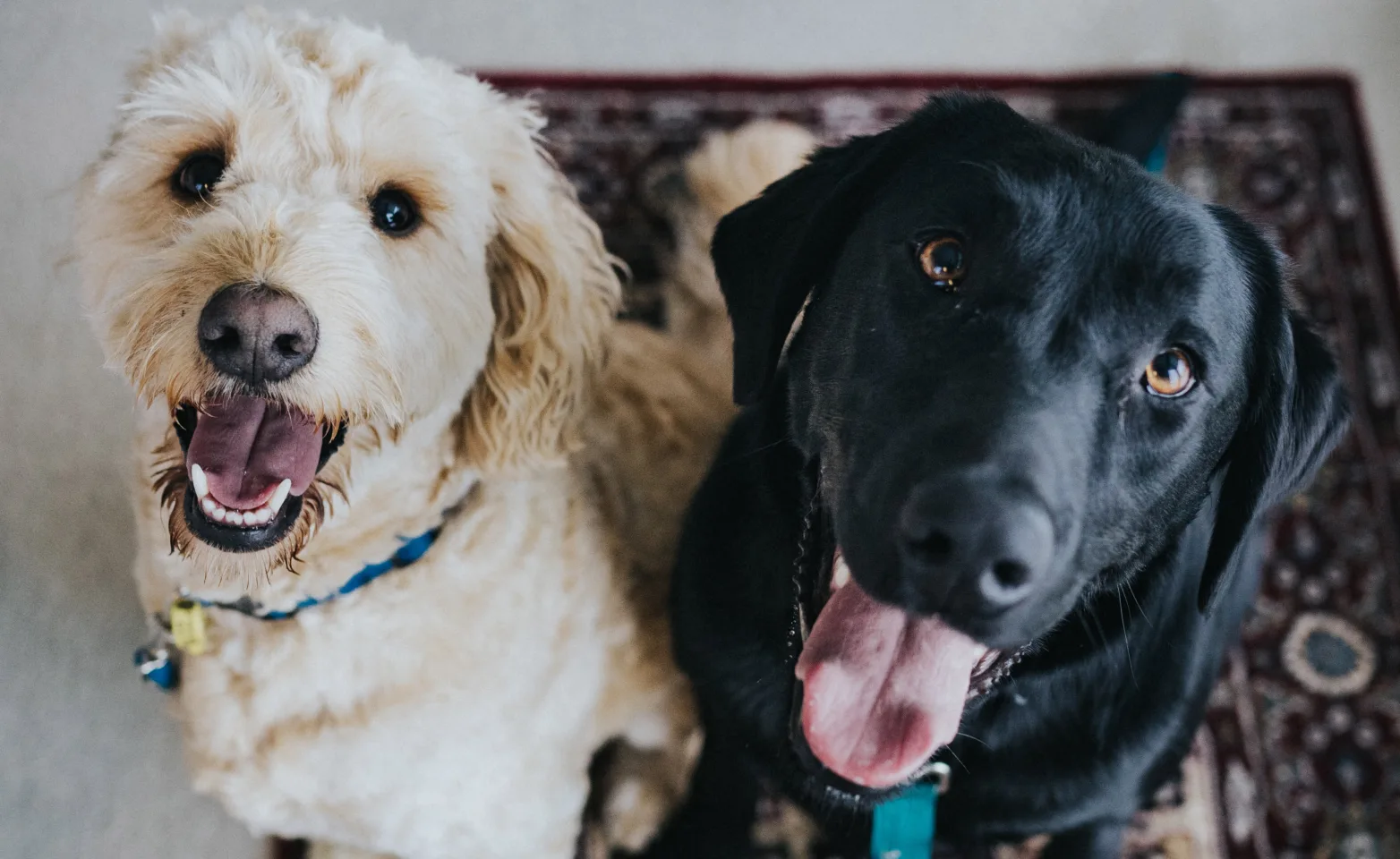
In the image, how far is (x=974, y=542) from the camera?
82 cm

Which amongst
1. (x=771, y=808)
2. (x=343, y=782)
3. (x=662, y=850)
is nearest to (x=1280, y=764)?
(x=771, y=808)

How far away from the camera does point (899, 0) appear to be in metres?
2.31

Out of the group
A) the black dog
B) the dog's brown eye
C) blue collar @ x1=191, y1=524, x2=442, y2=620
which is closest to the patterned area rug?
the black dog

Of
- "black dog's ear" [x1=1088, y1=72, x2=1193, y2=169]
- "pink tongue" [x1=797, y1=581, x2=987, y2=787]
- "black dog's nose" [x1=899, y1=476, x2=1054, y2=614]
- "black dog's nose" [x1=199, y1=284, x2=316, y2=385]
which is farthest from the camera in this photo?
"black dog's ear" [x1=1088, y1=72, x2=1193, y2=169]

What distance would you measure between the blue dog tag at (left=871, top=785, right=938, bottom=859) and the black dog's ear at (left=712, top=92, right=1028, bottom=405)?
0.50 m

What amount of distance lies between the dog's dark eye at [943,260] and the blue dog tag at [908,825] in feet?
1.88

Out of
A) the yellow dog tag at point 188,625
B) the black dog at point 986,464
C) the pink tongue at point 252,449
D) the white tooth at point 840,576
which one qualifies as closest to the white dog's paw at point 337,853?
the yellow dog tag at point 188,625

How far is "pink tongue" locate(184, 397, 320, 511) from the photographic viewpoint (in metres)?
1.07

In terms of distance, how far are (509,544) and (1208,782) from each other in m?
1.28

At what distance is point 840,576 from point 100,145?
61.4 inches

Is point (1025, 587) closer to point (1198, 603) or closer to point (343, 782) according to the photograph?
point (1198, 603)

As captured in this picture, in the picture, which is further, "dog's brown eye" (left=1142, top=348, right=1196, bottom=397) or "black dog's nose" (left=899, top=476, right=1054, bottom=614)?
"dog's brown eye" (left=1142, top=348, right=1196, bottom=397)

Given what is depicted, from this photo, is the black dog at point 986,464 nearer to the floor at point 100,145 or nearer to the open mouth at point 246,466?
the open mouth at point 246,466

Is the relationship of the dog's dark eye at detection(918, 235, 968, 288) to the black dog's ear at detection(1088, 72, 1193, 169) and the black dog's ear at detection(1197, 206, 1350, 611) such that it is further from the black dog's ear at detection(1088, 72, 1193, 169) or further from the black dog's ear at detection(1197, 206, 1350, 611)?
the black dog's ear at detection(1088, 72, 1193, 169)
